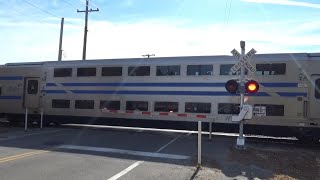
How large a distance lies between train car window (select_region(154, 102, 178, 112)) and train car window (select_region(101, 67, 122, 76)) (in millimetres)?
2582

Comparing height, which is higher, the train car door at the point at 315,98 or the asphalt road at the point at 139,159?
the train car door at the point at 315,98

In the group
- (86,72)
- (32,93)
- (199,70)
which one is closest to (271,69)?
(199,70)

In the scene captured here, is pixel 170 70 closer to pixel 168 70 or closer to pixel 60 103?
pixel 168 70

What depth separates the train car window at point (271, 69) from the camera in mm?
18766

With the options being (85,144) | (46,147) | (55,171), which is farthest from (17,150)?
(55,171)

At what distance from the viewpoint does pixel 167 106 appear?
69.3ft

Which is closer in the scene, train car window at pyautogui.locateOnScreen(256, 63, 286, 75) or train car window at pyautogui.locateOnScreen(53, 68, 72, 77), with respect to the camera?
train car window at pyautogui.locateOnScreen(256, 63, 286, 75)

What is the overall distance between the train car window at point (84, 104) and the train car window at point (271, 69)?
28.8 ft

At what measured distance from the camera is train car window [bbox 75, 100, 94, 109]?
911 inches

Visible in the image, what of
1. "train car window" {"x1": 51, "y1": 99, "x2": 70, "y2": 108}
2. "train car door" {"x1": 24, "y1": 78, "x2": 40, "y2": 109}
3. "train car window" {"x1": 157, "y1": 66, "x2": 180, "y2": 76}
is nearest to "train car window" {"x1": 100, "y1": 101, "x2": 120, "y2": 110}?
"train car window" {"x1": 51, "y1": 99, "x2": 70, "y2": 108}

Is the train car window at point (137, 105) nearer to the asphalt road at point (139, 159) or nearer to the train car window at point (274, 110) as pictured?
the asphalt road at point (139, 159)

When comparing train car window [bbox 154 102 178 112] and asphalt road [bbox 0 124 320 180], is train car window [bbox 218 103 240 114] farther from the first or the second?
train car window [bbox 154 102 178 112]

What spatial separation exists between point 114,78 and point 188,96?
4.18 m

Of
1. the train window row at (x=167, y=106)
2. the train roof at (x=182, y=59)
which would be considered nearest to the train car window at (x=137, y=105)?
the train window row at (x=167, y=106)
